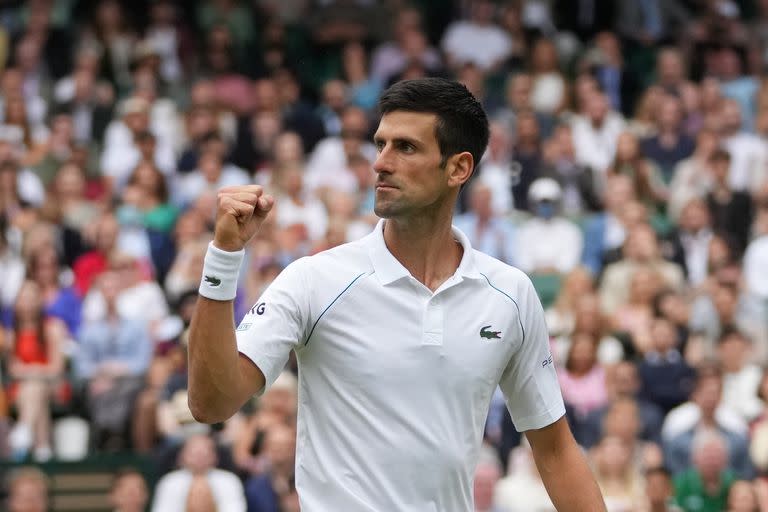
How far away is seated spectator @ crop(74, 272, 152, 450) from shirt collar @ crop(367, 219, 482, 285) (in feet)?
23.1

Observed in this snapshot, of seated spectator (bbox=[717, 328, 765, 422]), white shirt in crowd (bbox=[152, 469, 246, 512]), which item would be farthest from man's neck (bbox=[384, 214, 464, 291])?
seated spectator (bbox=[717, 328, 765, 422])

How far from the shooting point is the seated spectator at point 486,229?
43.1ft

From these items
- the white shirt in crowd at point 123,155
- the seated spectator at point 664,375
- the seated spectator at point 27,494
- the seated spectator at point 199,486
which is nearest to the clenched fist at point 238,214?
the seated spectator at point 199,486

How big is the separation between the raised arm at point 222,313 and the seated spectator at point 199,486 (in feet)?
19.9

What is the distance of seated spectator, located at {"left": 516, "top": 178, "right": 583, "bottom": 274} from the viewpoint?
13258 millimetres

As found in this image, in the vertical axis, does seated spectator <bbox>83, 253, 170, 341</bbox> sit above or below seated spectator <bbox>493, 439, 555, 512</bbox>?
above

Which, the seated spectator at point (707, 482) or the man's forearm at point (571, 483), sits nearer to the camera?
the man's forearm at point (571, 483)

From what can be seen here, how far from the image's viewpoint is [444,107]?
4.56 metres

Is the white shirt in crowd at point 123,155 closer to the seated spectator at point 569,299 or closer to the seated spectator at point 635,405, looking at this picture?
the seated spectator at point 569,299

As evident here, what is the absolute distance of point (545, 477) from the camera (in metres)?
4.77

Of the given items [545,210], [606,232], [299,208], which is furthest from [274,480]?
[606,232]

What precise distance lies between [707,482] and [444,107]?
6620mm

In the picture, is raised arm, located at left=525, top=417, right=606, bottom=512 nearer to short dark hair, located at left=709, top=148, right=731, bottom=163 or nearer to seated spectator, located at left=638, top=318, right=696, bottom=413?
seated spectator, located at left=638, top=318, right=696, bottom=413

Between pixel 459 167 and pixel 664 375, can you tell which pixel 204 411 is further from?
pixel 664 375
